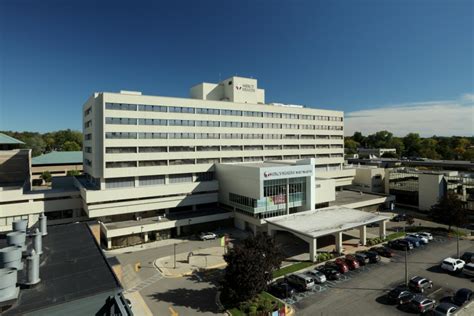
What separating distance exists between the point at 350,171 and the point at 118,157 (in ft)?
203

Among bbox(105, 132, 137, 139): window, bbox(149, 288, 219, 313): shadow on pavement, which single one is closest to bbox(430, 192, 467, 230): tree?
bbox(149, 288, 219, 313): shadow on pavement

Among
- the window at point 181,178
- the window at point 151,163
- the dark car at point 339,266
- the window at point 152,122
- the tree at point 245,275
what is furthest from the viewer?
the window at point 181,178

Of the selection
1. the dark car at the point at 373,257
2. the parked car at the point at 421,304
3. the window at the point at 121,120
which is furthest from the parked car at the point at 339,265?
the window at the point at 121,120

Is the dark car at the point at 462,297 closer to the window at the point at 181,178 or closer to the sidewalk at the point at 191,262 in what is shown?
the sidewalk at the point at 191,262

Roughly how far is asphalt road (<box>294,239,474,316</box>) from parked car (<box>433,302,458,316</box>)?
276cm

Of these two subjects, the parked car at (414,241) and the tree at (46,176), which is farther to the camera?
the tree at (46,176)

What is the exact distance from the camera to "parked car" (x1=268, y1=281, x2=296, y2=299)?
3028cm

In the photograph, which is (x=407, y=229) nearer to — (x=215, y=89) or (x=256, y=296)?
(x=256, y=296)

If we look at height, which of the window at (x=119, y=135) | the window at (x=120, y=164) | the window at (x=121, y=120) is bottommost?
the window at (x=120, y=164)

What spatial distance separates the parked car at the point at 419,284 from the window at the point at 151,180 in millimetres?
40776

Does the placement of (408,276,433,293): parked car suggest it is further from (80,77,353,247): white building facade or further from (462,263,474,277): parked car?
(80,77,353,247): white building facade

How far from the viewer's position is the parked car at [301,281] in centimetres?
3138

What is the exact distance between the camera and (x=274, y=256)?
30672 millimetres

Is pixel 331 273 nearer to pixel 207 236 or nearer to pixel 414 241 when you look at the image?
Answer: pixel 414 241
